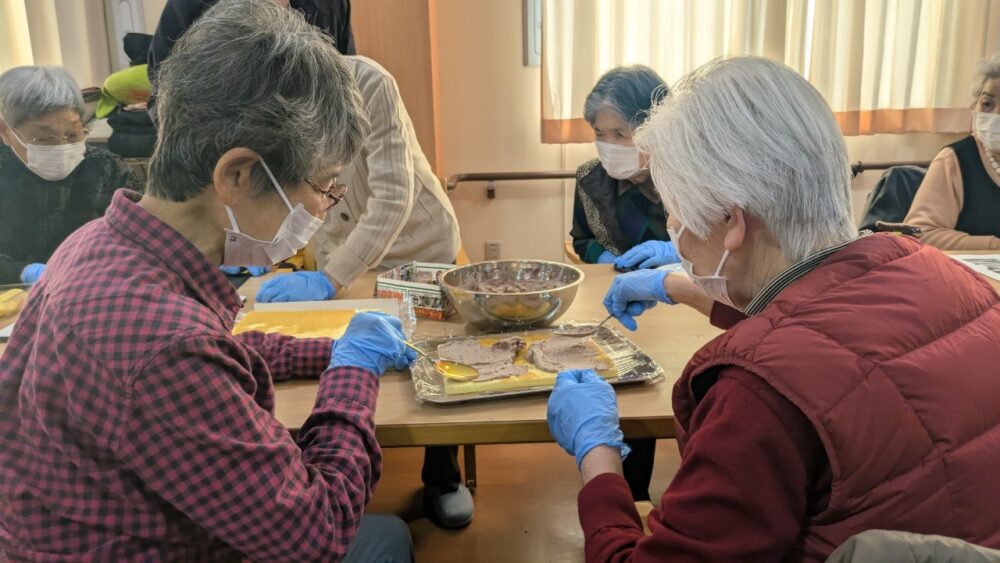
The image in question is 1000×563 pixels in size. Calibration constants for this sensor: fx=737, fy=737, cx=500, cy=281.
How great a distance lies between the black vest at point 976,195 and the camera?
99.7 inches

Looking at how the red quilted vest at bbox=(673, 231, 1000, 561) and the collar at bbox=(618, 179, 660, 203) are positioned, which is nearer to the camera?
the red quilted vest at bbox=(673, 231, 1000, 561)

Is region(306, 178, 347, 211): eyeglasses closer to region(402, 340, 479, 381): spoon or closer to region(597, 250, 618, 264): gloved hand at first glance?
region(402, 340, 479, 381): spoon

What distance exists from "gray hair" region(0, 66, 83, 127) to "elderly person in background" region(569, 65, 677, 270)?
5.41 feet

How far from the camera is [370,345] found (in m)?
1.26

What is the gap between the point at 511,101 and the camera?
3807 mm

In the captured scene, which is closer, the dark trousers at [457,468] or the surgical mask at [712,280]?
the surgical mask at [712,280]

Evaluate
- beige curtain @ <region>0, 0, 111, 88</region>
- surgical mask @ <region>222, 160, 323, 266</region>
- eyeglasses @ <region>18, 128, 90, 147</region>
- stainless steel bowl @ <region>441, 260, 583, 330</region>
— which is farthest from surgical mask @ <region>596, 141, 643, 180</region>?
beige curtain @ <region>0, 0, 111, 88</region>

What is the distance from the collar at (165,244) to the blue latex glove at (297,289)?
2.79ft

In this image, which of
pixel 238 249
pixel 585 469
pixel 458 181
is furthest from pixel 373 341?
pixel 458 181

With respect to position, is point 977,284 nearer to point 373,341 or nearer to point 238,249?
point 373,341

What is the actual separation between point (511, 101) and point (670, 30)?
852mm

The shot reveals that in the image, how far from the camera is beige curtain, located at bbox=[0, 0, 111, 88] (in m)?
2.83

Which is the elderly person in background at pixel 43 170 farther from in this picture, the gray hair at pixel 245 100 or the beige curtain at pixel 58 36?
the gray hair at pixel 245 100

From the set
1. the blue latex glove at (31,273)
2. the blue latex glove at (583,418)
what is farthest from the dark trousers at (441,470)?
the blue latex glove at (31,273)
